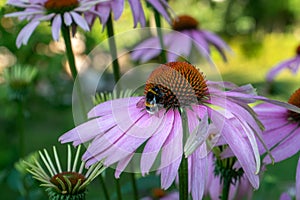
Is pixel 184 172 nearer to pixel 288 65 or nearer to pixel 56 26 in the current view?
pixel 56 26

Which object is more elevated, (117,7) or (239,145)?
(117,7)

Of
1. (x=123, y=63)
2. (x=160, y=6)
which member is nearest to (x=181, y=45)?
(x=160, y=6)

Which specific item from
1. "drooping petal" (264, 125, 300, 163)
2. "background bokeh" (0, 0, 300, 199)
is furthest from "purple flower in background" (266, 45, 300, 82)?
"drooping petal" (264, 125, 300, 163)

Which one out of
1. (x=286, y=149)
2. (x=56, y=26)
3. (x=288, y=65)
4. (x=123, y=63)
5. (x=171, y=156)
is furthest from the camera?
(x=123, y=63)

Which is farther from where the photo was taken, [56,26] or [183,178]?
[56,26]

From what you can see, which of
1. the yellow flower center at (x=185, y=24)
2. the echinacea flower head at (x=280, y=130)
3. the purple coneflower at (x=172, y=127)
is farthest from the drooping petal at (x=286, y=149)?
the yellow flower center at (x=185, y=24)

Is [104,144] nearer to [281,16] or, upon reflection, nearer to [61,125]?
[61,125]
